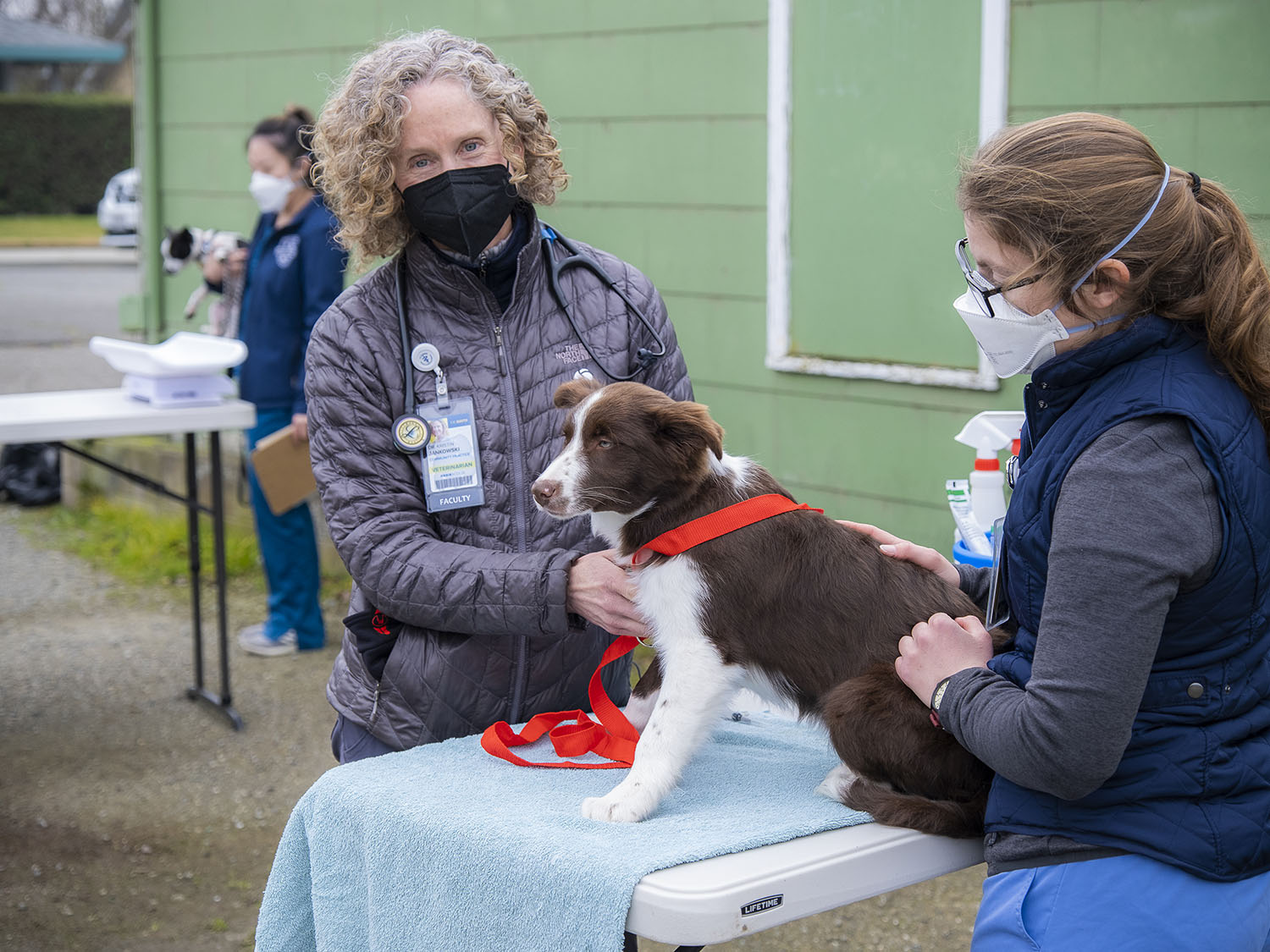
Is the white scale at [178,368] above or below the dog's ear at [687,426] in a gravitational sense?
below

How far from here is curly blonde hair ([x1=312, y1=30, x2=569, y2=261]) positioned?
252cm

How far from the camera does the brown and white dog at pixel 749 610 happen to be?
2.05 meters

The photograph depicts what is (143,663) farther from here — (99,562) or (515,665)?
(515,665)

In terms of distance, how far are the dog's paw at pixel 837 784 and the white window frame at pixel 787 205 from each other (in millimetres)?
3319

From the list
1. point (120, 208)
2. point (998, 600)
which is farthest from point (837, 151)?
point (120, 208)

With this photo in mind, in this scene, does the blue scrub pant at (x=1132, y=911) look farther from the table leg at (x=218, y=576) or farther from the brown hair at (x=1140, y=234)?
the table leg at (x=218, y=576)

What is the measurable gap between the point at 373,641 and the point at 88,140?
1601 inches

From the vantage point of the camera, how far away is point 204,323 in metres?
9.23

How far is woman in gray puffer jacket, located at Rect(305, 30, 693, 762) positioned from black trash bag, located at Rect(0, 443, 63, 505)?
864cm

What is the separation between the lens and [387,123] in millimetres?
2520

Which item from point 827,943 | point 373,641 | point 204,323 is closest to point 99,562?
point 204,323

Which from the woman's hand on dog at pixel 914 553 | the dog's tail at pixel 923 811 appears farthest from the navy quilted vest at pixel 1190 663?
the woman's hand on dog at pixel 914 553

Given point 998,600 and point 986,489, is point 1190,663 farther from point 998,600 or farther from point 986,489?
point 986,489

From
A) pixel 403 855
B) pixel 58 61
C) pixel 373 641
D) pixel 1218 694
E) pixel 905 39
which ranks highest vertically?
pixel 58 61
